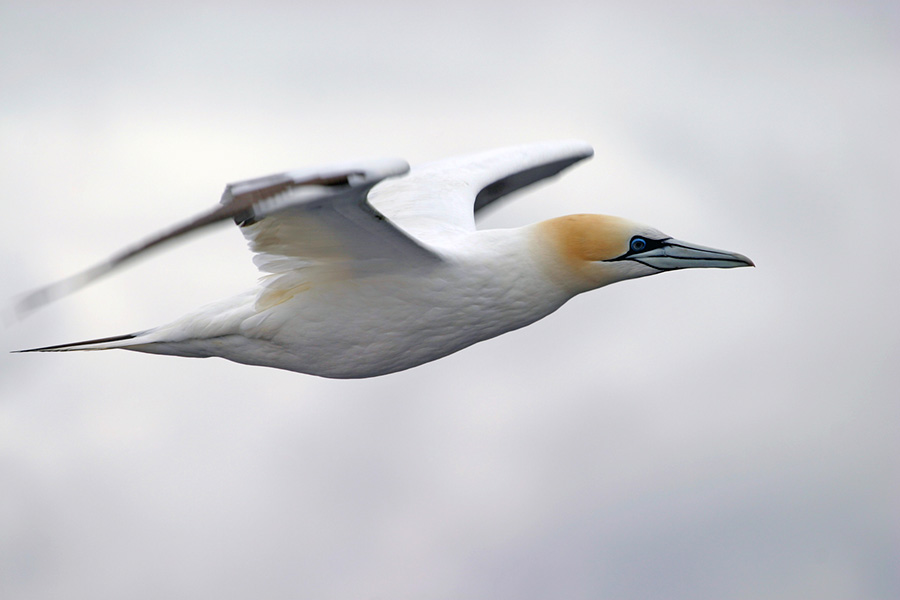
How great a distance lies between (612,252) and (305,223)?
2.50 metres

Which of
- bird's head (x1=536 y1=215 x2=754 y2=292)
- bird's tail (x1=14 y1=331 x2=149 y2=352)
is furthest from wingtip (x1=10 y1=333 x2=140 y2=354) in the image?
bird's head (x1=536 y1=215 x2=754 y2=292)

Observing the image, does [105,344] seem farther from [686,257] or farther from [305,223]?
[686,257]

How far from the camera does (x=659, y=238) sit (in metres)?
10.2

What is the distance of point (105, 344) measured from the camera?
35.9 feet

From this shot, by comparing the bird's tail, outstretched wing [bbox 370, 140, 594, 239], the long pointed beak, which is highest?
outstretched wing [bbox 370, 140, 594, 239]

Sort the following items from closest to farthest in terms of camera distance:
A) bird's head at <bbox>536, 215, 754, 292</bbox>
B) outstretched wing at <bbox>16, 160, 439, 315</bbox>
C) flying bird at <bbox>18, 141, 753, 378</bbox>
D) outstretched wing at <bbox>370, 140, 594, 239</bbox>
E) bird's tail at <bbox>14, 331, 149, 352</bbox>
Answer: outstretched wing at <bbox>16, 160, 439, 315</bbox>
flying bird at <bbox>18, 141, 753, 378</bbox>
bird's head at <bbox>536, 215, 754, 292</bbox>
bird's tail at <bbox>14, 331, 149, 352</bbox>
outstretched wing at <bbox>370, 140, 594, 239</bbox>

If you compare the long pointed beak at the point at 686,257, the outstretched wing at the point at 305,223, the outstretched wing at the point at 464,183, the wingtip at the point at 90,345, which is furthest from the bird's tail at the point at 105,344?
the long pointed beak at the point at 686,257

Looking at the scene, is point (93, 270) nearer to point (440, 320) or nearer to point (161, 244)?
point (161, 244)

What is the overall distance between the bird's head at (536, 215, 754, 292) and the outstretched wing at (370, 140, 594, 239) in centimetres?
147

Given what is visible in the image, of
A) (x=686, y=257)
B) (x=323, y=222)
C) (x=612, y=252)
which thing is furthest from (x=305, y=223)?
(x=686, y=257)

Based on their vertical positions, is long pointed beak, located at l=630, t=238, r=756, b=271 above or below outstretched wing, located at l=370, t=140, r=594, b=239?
below

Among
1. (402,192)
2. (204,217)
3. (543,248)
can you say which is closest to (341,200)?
(204,217)

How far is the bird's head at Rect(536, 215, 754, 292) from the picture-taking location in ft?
33.1

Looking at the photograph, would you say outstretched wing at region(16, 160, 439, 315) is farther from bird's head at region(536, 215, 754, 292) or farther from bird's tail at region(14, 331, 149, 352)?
bird's tail at region(14, 331, 149, 352)
